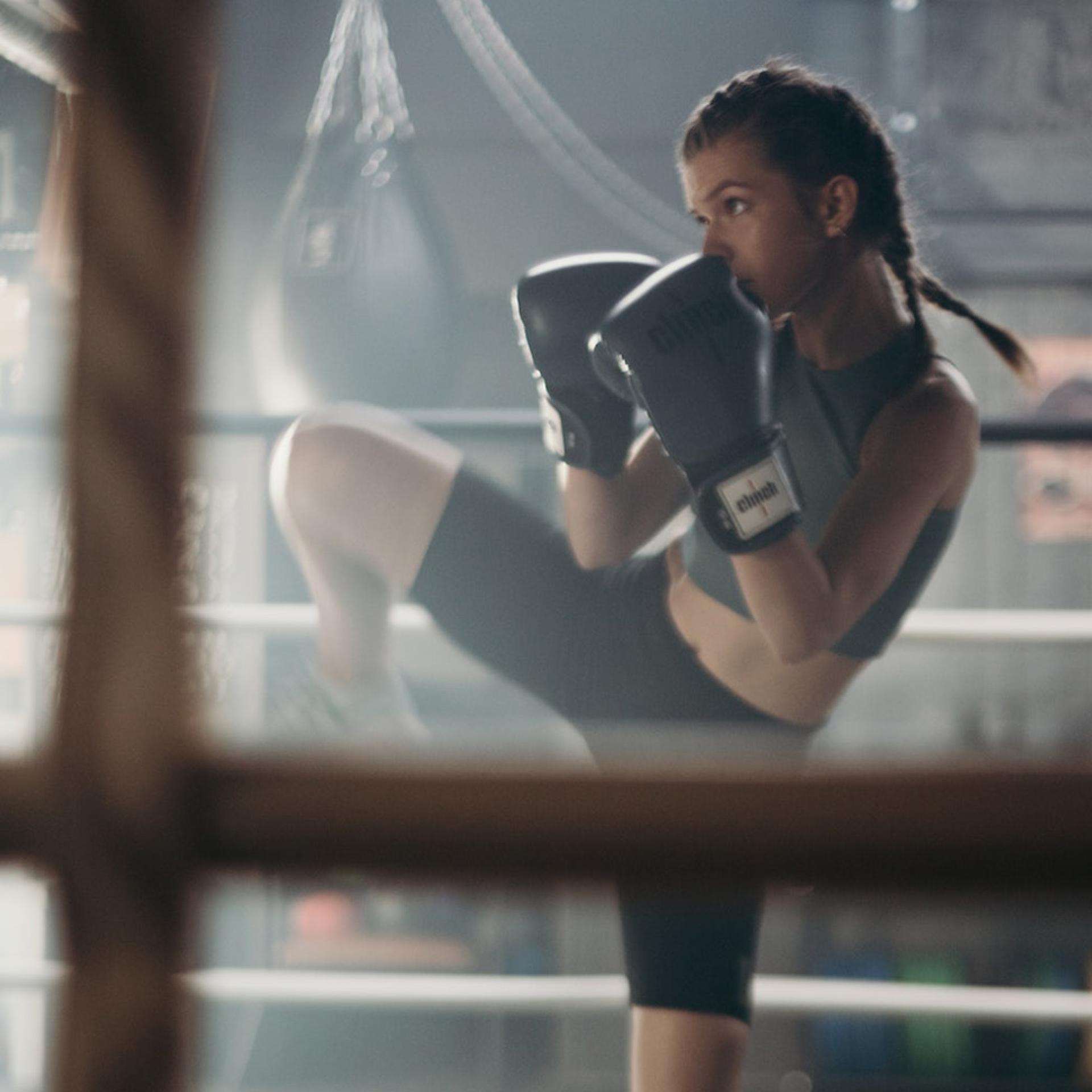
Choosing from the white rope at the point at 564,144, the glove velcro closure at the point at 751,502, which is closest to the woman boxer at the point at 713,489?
the glove velcro closure at the point at 751,502

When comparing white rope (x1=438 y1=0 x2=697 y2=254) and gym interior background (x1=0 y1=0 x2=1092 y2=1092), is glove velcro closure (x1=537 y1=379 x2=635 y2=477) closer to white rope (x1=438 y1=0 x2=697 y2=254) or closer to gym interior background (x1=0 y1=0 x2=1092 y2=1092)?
gym interior background (x1=0 y1=0 x2=1092 y2=1092)

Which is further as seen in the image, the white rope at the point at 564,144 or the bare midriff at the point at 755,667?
the white rope at the point at 564,144

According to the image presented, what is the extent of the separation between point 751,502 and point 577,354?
1.15 ft

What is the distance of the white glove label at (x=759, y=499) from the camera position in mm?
801

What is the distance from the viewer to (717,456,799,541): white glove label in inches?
31.5

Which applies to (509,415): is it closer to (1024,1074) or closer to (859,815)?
(859,815)

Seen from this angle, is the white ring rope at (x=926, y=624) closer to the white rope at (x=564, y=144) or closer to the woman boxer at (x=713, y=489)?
the woman boxer at (x=713, y=489)

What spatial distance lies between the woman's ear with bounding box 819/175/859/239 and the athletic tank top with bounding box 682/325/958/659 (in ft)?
0.29

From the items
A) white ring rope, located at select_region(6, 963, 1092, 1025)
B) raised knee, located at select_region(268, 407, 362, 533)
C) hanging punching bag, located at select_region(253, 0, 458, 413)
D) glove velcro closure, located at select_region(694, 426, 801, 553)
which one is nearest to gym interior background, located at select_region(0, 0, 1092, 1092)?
hanging punching bag, located at select_region(253, 0, 458, 413)

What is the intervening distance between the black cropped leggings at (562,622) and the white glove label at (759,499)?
0.70 feet

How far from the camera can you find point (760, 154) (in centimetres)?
100

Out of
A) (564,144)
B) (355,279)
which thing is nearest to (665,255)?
(564,144)

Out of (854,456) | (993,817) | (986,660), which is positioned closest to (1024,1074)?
(986,660)

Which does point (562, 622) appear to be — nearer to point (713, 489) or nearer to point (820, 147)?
point (713, 489)
